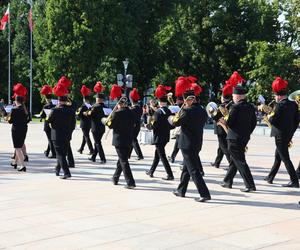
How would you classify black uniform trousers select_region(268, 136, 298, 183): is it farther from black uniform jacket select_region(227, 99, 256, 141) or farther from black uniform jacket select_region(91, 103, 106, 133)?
black uniform jacket select_region(91, 103, 106, 133)

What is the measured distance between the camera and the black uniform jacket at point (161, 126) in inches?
444

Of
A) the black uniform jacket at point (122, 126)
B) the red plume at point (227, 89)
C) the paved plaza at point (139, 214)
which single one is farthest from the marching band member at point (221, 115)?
the black uniform jacket at point (122, 126)

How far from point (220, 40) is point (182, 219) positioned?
4263cm

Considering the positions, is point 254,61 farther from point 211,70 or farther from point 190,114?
point 190,114

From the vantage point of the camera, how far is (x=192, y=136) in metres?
8.88

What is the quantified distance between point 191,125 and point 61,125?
3622 mm

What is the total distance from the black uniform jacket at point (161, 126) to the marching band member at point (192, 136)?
2.32m

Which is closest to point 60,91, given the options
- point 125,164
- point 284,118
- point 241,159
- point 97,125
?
point 125,164

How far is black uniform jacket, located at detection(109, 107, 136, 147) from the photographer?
33.1 ft

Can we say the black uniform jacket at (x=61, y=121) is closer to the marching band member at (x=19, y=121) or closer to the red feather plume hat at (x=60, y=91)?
the red feather plume hat at (x=60, y=91)

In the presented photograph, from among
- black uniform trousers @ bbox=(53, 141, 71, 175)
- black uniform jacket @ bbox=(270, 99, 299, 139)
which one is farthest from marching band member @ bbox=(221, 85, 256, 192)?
black uniform trousers @ bbox=(53, 141, 71, 175)

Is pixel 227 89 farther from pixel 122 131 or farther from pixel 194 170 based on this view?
pixel 194 170

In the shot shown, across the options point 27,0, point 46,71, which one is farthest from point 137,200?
point 27,0

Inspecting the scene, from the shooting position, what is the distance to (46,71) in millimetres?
43812
